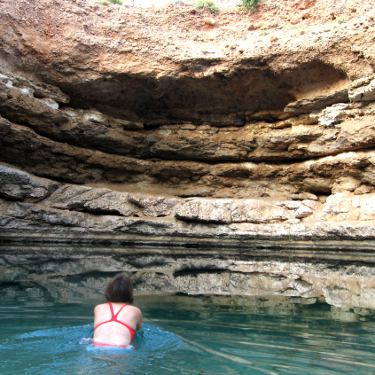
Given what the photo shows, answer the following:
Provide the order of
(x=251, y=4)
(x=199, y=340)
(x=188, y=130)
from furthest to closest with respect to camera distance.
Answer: (x=251, y=4) < (x=188, y=130) < (x=199, y=340)

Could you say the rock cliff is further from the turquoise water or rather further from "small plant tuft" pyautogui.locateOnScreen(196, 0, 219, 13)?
the turquoise water

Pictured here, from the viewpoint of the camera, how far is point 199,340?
12.0 ft

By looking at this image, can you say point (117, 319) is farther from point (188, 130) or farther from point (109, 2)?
point (109, 2)

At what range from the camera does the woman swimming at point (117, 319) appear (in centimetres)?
312

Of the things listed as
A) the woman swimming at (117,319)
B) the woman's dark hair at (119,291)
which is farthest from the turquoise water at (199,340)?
the woman's dark hair at (119,291)

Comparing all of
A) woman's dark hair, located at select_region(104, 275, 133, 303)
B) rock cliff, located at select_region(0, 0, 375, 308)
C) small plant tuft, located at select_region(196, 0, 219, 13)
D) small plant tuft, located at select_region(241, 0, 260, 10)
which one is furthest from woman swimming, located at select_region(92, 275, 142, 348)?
small plant tuft, located at select_region(196, 0, 219, 13)

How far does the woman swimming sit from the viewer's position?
3123 mm

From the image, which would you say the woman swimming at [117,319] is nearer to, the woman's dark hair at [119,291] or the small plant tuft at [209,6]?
the woman's dark hair at [119,291]

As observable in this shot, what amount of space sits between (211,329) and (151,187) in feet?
40.5

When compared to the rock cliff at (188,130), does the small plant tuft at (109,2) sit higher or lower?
higher

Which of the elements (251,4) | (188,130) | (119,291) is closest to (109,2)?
(251,4)

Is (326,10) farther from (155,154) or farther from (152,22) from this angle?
(155,154)

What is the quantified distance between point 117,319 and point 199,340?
78 cm

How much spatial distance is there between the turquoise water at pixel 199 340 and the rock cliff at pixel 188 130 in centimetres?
643
